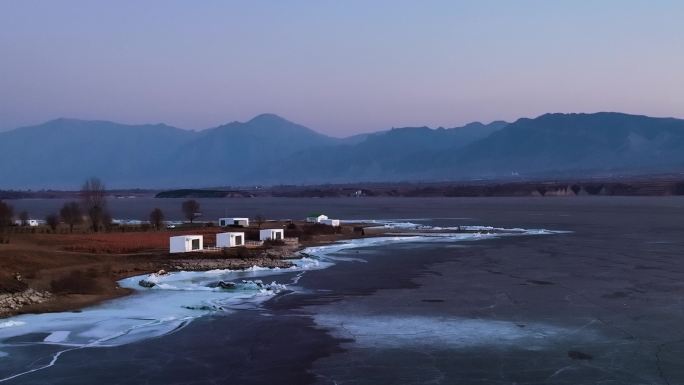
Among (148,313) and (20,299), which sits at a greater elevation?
(20,299)

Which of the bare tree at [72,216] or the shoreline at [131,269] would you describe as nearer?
the shoreline at [131,269]

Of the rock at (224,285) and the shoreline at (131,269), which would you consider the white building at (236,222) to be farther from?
the rock at (224,285)

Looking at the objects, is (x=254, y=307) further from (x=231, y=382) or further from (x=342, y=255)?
(x=342, y=255)

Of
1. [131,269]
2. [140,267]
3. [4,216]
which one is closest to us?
[131,269]

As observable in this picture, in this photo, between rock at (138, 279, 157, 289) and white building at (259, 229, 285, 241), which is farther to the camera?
white building at (259, 229, 285, 241)

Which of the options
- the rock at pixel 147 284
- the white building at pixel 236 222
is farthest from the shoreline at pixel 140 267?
the white building at pixel 236 222

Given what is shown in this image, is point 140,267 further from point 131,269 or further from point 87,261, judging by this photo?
point 87,261

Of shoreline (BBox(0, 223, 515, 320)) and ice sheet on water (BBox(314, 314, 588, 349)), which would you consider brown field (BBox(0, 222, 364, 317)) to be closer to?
shoreline (BBox(0, 223, 515, 320))

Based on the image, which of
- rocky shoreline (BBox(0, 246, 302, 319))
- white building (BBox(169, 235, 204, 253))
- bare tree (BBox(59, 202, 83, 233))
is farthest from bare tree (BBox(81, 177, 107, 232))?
rocky shoreline (BBox(0, 246, 302, 319))

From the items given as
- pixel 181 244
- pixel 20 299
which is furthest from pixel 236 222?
pixel 20 299
